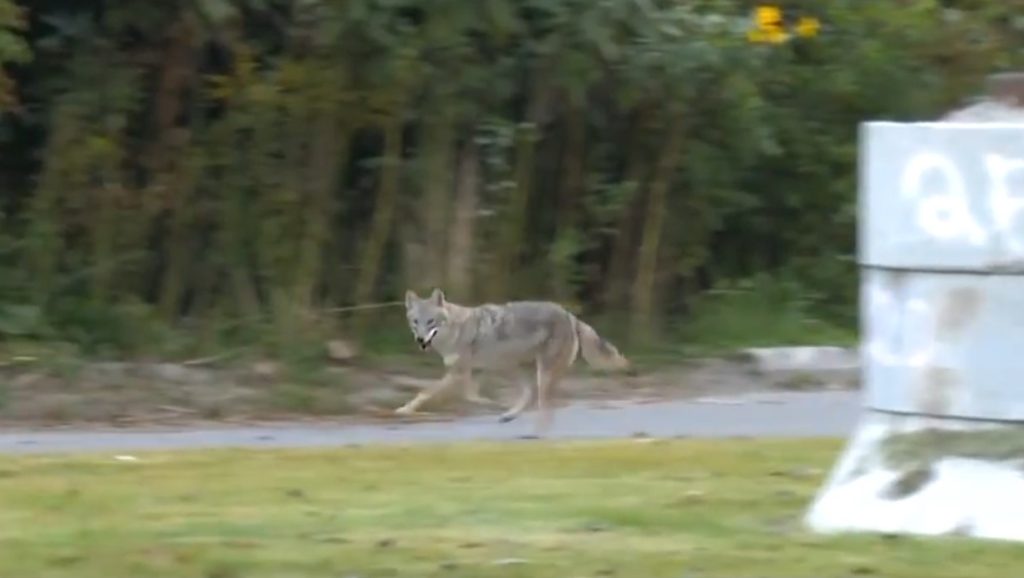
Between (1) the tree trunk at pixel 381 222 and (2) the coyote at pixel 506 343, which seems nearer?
(2) the coyote at pixel 506 343

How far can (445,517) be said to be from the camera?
9.60m

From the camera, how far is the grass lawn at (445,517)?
848 centimetres

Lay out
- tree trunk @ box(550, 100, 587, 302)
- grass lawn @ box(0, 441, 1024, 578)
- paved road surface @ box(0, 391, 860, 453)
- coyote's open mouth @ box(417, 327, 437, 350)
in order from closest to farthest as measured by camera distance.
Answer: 1. grass lawn @ box(0, 441, 1024, 578)
2. paved road surface @ box(0, 391, 860, 453)
3. coyote's open mouth @ box(417, 327, 437, 350)
4. tree trunk @ box(550, 100, 587, 302)

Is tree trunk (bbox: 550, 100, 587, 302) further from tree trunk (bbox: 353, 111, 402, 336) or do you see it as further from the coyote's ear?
the coyote's ear

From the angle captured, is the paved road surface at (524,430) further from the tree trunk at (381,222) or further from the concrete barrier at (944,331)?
the concrete barrier at (944,331)

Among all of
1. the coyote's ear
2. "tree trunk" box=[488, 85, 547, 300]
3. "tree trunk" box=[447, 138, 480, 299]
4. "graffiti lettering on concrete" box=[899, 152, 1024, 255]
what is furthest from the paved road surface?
"graffiti lettering on concrete" box=[899, 152, 1024, 255]

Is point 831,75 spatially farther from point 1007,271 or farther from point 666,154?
point 1007,271

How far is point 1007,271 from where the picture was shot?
905 centimetres

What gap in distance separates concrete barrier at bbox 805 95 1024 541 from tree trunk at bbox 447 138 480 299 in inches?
296

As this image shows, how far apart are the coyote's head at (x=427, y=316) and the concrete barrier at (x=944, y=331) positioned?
18.6ft

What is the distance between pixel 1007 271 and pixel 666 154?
8719 mm

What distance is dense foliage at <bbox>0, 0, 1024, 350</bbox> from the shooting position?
16.0 m

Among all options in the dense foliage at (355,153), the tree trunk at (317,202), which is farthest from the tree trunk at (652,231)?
the tree trunk at (317,202)

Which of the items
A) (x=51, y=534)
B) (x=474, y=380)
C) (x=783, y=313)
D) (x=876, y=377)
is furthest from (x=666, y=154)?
(x=51, y=534)
